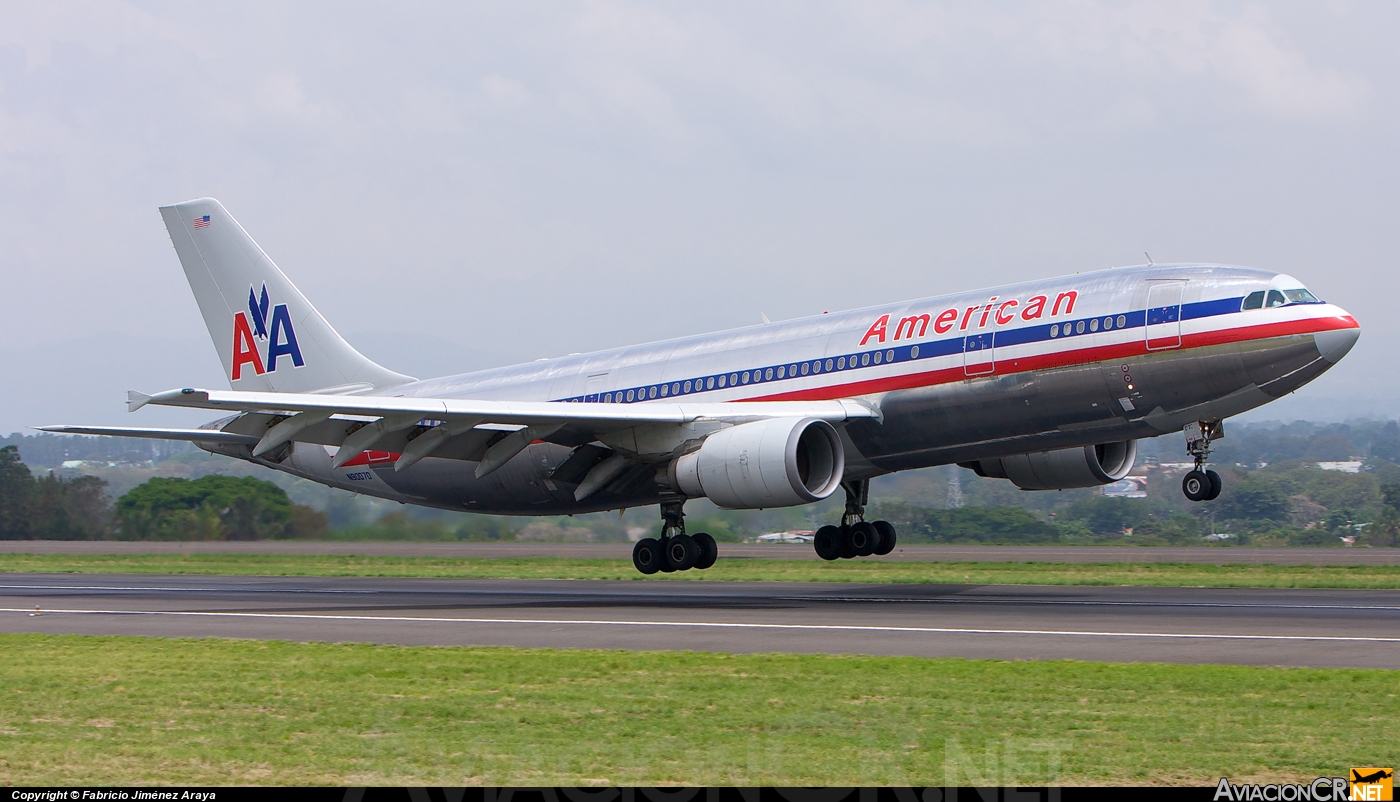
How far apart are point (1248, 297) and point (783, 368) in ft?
30.5

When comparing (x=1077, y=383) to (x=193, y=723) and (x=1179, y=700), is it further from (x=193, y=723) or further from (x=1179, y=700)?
(x=193, y=723)

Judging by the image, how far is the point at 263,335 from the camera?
3612 cm

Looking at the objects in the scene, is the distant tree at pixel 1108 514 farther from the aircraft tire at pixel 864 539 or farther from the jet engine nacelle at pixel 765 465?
the jet engine nacelle at pixel 765 465

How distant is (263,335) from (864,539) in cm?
1664

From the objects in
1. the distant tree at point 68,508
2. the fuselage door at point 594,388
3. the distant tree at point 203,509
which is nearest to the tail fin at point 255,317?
the fuselage door at point 594,388

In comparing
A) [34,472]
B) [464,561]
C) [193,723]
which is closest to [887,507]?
[464,561]

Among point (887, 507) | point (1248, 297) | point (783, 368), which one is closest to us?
point (1248, 297)

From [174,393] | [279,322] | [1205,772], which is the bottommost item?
[1205,772]

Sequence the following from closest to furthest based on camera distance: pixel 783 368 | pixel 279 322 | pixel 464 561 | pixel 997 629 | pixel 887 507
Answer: pixel 997 629 → pixel 783 368 → pixel 279 322 → pixel 464 561 → pixel 887 507

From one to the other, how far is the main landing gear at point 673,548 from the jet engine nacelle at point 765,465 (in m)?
2.26

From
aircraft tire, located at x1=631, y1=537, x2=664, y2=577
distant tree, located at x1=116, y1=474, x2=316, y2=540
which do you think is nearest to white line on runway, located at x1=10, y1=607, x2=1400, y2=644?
aircraft tire, located at x1=631, y1=537, x2=664, y2=577

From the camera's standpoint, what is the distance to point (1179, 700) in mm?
12406

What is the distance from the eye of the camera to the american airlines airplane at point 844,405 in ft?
79.2

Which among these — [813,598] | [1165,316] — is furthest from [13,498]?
[1165,316]
